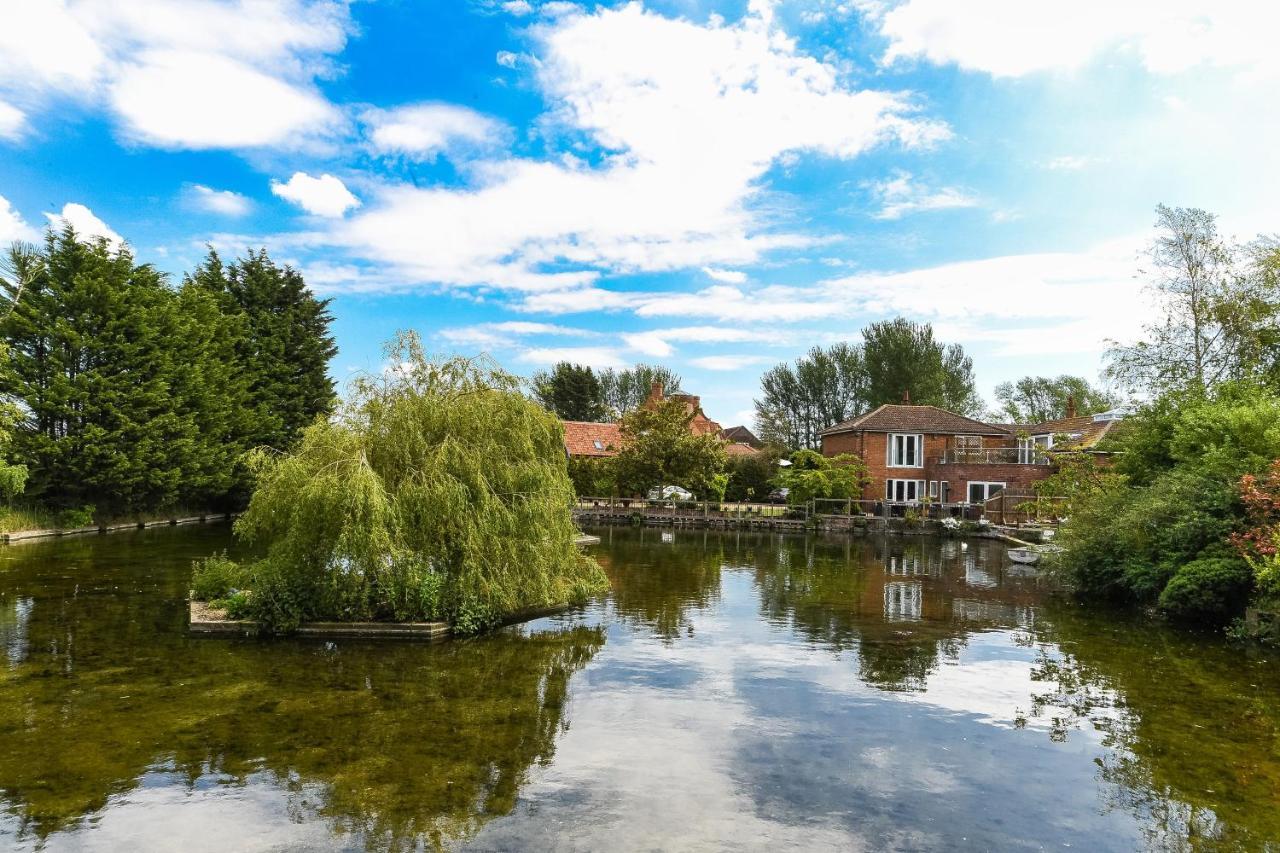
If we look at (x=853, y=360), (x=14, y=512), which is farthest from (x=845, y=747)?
(x=853, y=360)

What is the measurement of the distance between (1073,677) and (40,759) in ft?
51.8

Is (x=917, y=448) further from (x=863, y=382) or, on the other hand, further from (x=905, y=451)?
(x=863, y=382)

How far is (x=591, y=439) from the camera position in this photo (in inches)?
2532

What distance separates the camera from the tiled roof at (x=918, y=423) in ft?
166

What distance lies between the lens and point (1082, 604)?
22391mm

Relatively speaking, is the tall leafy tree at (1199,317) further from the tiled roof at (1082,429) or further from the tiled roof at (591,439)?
the tiled roof at (591,439)

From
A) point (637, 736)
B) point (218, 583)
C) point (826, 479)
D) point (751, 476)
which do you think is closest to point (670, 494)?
point (751, 476)

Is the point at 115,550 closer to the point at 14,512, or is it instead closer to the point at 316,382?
the point at 14,512

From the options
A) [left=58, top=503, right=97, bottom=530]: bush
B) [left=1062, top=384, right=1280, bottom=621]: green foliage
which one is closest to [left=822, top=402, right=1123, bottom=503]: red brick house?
[left=1062, top=384, right=1280, bottom=621]: green foliage

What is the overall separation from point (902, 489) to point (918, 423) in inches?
176

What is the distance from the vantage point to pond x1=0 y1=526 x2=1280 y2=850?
7855 millimetres

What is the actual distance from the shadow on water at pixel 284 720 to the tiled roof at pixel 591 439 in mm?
44520

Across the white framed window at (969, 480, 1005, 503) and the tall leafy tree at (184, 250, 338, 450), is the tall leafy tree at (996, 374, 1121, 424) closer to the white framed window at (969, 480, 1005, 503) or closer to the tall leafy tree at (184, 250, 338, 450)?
the white framed window at (969, 480, 1005, 503)

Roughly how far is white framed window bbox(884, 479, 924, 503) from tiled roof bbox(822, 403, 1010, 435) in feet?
11.1
